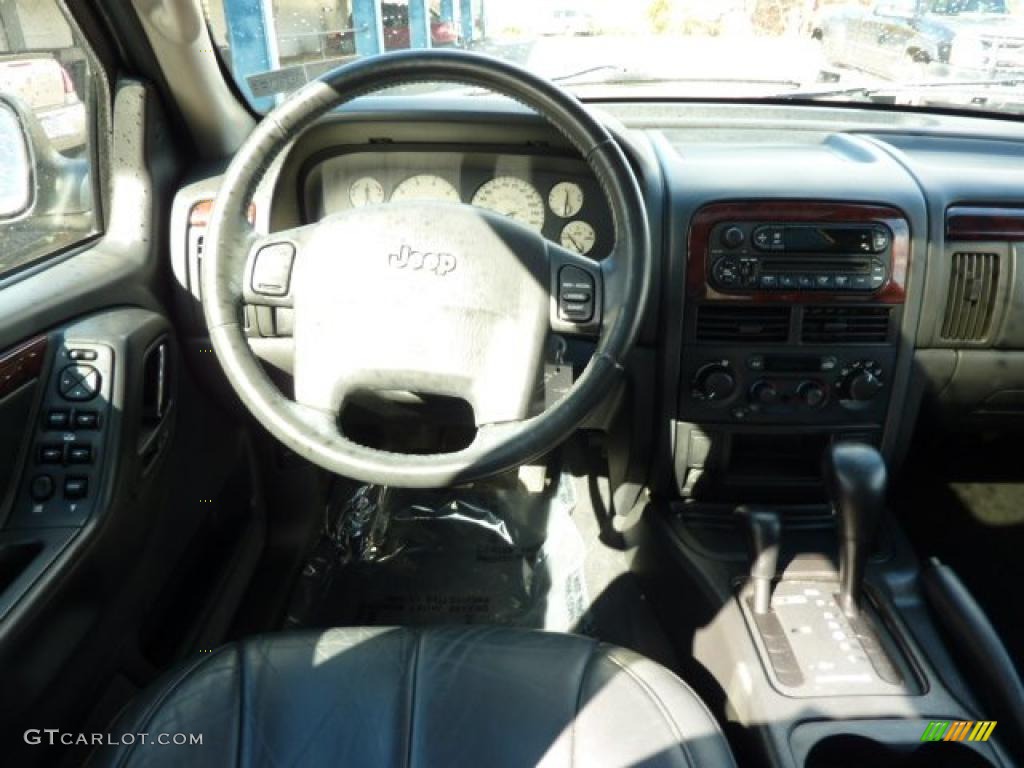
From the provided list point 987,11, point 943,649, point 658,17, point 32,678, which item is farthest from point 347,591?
point 987,11

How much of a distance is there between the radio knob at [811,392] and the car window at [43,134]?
63.6 inches

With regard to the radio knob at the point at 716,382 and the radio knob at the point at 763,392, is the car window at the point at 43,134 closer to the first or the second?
the radio knob at the point at 716,382

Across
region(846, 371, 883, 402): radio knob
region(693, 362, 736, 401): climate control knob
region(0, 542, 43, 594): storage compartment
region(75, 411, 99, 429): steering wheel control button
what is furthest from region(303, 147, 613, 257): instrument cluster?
region(0, 542, 43, 594): storage compartment

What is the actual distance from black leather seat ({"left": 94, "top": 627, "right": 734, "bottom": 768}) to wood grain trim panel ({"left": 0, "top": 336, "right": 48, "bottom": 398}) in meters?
0.57

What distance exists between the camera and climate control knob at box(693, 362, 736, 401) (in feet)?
6.24

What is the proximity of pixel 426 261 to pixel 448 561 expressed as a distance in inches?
50.5

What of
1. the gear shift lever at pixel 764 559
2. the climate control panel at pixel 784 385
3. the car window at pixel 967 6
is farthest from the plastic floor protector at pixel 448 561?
the car window at pixel 967 6

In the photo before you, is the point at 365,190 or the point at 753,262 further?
the point at 365,190

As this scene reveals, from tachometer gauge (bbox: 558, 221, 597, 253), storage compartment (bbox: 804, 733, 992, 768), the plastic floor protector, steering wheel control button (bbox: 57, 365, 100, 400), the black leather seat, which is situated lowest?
the plastic floor protector

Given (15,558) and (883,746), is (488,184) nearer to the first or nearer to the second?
(15,558)

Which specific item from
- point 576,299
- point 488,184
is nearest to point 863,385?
point 576,299

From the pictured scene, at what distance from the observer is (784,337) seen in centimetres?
186

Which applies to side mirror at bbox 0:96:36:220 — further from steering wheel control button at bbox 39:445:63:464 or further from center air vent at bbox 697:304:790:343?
center air vent at bbox 697:304:790:343

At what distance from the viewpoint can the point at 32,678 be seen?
1.32 m
